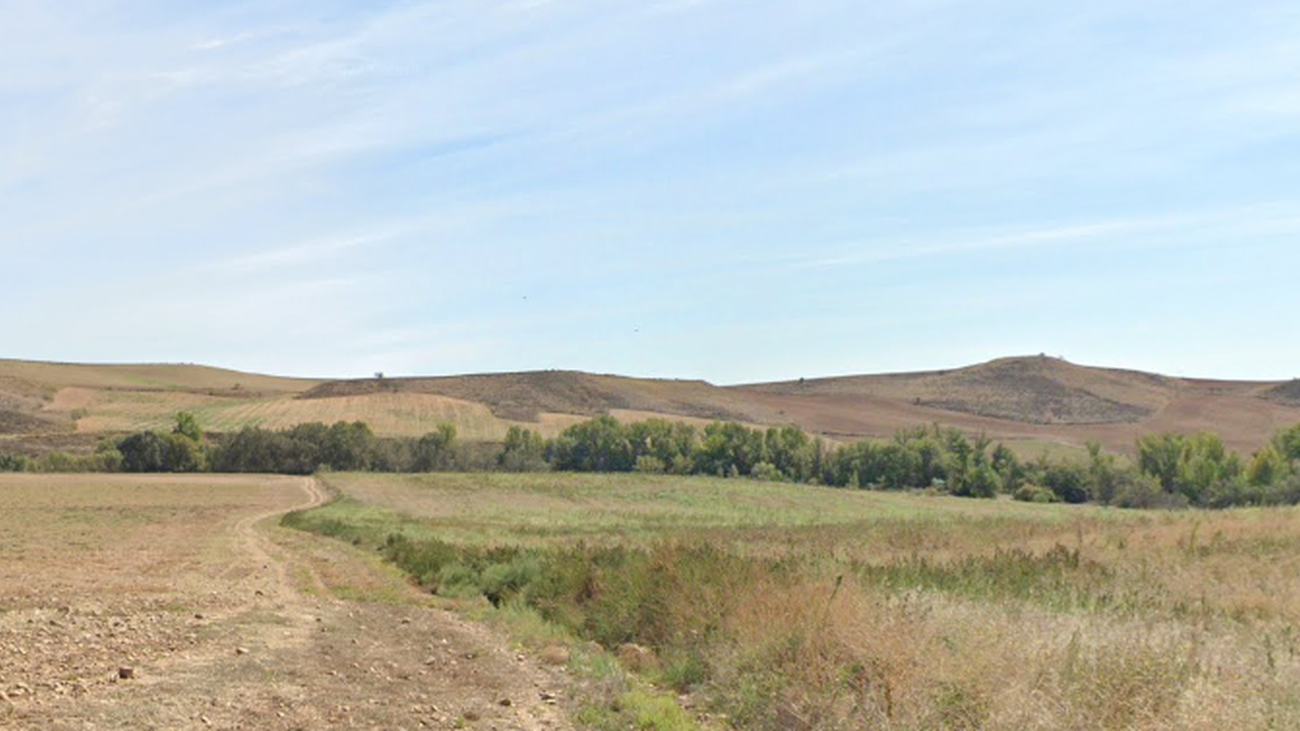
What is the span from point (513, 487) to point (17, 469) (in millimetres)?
42743

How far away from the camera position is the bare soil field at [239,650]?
1070 cm

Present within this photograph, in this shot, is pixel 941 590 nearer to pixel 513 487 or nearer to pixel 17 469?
pixel 513 487

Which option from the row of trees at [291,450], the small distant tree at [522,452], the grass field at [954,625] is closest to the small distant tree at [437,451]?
the row of trees at [291,450]

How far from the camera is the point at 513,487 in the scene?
8800 centimetres

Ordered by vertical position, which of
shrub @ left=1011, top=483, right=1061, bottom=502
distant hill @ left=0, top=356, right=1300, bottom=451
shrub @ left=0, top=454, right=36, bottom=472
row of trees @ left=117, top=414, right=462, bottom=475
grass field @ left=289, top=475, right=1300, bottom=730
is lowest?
shrub @ left=1011, top=483, right=1061, bottom=502

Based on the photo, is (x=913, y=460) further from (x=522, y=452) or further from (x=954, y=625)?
(x=954, y=625)

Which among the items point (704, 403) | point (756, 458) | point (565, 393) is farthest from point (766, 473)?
point (565, 393)

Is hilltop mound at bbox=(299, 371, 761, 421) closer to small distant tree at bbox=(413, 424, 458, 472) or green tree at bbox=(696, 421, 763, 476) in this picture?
green tree at bbox=(696, 421, 763, 476)

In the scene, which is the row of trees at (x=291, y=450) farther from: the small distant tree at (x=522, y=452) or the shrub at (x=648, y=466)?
the shrub at (x=648, y=466)

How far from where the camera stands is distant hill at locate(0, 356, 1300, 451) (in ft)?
359

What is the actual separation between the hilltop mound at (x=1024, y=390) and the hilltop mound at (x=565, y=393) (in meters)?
10.6

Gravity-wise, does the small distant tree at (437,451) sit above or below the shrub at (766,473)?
above

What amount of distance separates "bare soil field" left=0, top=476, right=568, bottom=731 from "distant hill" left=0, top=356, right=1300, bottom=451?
281 ft

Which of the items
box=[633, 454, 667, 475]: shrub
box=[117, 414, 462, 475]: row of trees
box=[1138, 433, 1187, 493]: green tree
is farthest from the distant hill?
box=[633, 454, 667, 475]: shrub
